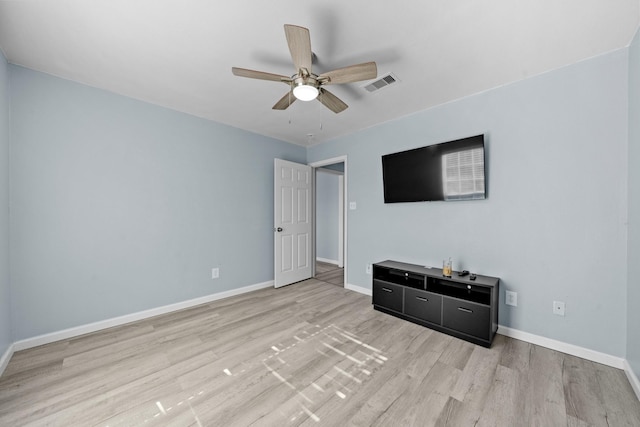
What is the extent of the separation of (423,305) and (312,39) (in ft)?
8.65

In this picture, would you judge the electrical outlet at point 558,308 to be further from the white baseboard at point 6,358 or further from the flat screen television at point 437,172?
the white baseboard at point 6,358

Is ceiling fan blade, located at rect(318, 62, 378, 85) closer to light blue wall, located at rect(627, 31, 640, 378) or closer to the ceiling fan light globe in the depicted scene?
the ceiling fan light globe

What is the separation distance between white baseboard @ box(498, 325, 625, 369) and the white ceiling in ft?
7.82

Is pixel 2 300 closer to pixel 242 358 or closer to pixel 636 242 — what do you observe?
pixel 242 358

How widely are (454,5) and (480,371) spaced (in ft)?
8.29

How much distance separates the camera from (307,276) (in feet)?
14.5

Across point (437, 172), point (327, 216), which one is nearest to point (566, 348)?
point (437, 172)

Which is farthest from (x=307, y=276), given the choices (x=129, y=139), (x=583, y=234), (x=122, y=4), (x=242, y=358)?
(x=122, y=4)

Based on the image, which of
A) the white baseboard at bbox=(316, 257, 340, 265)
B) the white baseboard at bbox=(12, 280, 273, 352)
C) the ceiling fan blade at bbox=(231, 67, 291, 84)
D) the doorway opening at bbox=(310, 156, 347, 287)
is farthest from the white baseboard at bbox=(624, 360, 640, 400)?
the white baseboard at bbox=(316, 257, 340, 265)

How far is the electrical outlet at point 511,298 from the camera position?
7.58 ft

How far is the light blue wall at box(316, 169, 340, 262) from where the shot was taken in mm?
5984

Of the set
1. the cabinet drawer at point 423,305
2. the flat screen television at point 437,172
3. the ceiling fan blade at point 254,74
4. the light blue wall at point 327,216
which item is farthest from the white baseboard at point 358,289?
the ceiling fan blade at point 254,74

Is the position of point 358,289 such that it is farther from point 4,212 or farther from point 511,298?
point 4,212

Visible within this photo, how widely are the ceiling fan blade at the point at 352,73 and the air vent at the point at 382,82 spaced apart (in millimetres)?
544
